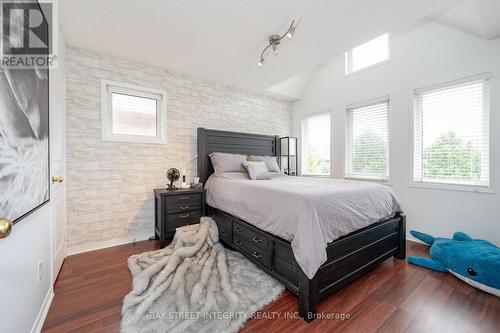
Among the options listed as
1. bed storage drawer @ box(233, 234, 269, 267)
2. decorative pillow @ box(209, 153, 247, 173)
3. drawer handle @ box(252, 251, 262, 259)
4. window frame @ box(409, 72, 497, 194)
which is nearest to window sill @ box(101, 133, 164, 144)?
decorative pillow @ box(209, 153, 247, 173)

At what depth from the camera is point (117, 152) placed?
2.71 meters

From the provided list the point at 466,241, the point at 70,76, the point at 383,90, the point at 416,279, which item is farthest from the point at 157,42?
the point at 466,241

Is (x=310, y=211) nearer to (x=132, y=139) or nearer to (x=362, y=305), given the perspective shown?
(x=362, y=305)

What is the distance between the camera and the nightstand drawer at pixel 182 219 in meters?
2.62

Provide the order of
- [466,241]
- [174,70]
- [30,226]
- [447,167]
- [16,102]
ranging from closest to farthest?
[16,102], [30,226], [466,241], [447,167], [174,70]

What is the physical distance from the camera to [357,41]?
7.76 feet

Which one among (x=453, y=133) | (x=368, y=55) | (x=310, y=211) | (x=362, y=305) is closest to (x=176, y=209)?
(x=310, y=211)

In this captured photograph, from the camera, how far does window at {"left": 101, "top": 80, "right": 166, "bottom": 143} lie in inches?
105

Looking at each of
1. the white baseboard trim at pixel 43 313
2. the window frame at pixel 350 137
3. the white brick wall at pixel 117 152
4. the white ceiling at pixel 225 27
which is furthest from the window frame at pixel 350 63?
the white baseboard trim at pixel 43 313

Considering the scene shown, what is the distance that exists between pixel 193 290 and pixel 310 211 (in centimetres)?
111

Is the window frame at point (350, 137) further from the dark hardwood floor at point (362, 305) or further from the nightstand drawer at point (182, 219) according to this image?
A: the nightstand drawer at point (182, 219)

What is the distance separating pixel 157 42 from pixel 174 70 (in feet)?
2.34

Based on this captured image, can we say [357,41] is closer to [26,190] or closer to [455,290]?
[455,290]

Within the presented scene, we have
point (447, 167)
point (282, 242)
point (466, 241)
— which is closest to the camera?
point (282, 242)
